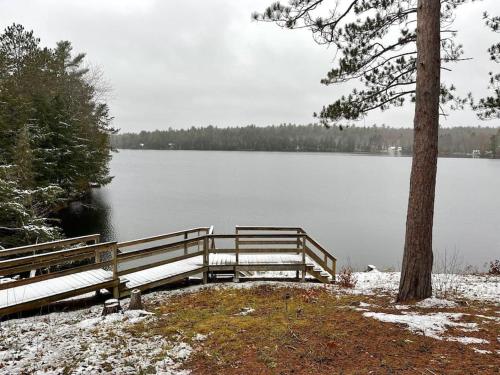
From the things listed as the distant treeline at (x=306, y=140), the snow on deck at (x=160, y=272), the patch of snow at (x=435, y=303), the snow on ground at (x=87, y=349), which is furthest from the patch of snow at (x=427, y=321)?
the distant treeline at (x=306, y=140)

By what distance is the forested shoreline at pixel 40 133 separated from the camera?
47.8 ft

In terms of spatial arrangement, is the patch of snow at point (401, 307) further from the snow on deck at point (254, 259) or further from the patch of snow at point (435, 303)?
the snow on deck at point (254, 259)

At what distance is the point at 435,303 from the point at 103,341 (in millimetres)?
5524

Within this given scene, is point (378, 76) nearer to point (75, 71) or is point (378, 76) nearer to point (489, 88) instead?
point (489, 88)

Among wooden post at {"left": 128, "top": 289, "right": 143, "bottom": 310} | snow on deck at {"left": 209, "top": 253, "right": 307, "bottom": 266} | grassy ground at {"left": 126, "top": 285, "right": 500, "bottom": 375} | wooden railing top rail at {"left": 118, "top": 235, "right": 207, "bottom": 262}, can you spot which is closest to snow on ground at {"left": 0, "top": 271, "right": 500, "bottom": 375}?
grassy ground at {"left": 126, "top": 285, "right": 500, "bottom": 375}

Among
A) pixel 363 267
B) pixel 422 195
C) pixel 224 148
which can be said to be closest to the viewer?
pixel 422 195

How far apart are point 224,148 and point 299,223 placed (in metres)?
152

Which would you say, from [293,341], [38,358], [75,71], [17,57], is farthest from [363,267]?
[75,71]

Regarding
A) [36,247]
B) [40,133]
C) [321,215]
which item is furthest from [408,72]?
[321,215]

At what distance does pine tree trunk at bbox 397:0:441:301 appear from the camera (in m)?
6.48

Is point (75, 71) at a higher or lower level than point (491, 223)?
higher

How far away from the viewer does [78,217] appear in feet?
92.5

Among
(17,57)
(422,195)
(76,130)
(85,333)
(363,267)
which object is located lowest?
(363,267)

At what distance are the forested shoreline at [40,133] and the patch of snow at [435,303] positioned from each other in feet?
40.7
